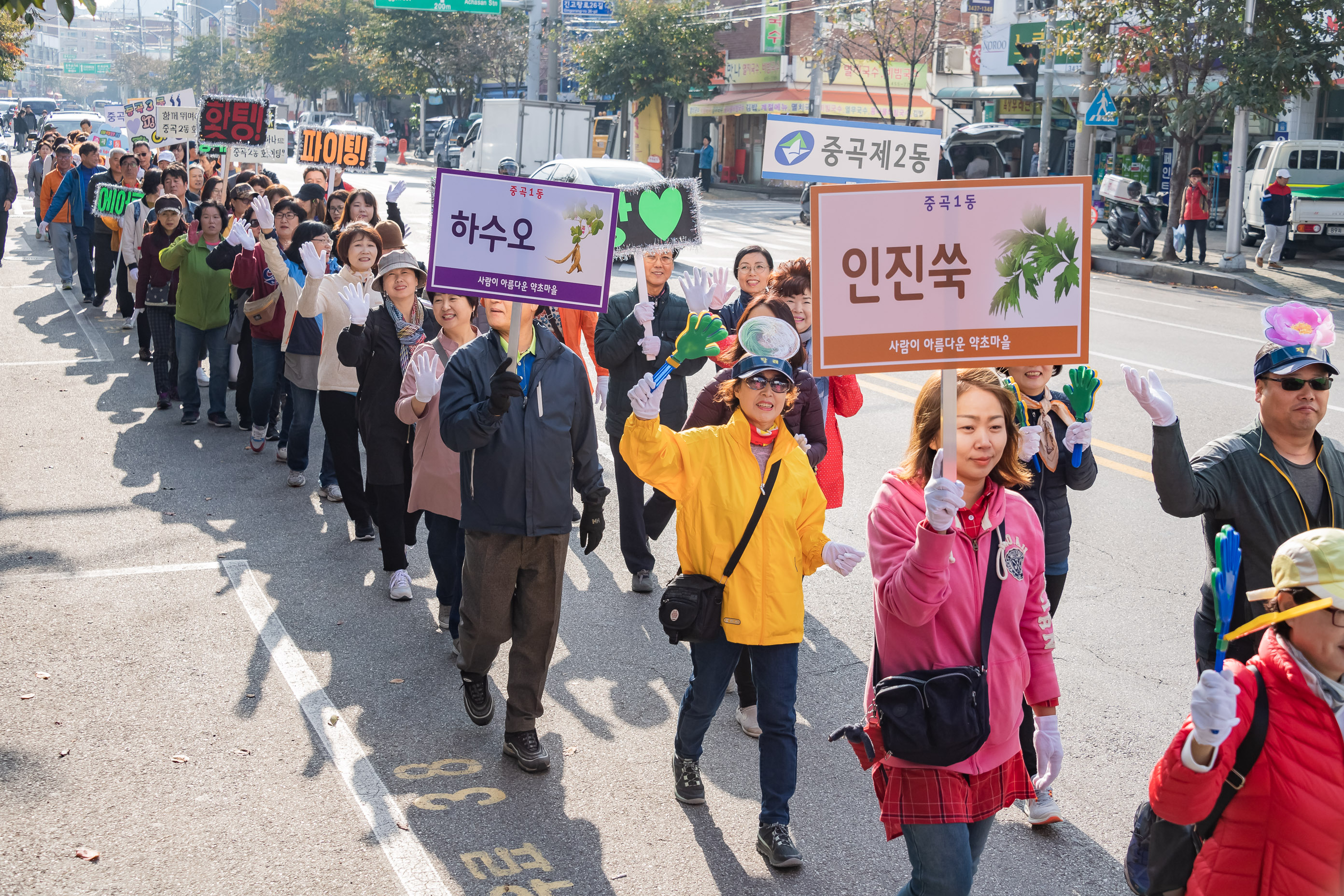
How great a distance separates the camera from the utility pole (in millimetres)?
20891

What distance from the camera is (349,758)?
5.02m

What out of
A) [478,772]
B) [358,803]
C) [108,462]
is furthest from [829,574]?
[108,462]

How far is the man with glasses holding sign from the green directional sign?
31668mm

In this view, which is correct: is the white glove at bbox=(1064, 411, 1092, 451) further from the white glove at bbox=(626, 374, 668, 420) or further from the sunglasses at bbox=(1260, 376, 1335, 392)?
the white glove at bbox=(626, 374, 668, 420)

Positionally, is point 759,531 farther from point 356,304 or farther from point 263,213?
point 263,213

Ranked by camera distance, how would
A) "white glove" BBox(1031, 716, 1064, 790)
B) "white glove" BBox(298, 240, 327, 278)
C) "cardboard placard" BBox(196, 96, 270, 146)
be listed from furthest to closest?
"cardboard placard" BBox(196, 96, 270, 146), "white glove" BBox(298, 240, 327, 278), "white glove" BBox(1031, 716, 1064, 790)

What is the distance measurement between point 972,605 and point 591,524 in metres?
2.19

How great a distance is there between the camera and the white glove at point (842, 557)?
3.92 metres

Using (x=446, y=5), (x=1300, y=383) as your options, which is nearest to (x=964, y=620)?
(x=1300, y=383)

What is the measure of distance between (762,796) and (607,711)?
1.36m

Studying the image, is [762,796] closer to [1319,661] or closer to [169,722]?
[1319,661]

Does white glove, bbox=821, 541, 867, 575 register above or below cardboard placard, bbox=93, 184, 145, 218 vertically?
below

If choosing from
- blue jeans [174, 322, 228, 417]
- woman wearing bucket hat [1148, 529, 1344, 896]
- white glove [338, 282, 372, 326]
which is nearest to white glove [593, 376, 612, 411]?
white glove [338, 282, 372, 326]

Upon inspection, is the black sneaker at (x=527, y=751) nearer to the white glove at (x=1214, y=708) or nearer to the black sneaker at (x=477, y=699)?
the black sneaker at (x=477, y=699)
